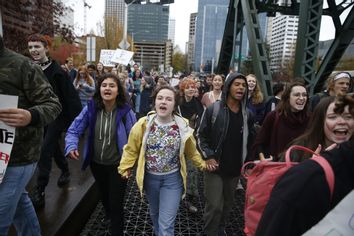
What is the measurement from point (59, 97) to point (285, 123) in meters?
2.62

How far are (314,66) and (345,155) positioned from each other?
6.12 meters

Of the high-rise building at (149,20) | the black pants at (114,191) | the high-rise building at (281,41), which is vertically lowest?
the black pants at (114,191)

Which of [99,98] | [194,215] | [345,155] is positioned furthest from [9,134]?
[194,215]

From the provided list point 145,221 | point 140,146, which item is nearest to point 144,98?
point 145,221

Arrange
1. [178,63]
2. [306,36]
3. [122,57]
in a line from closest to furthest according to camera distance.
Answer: [306,36], [122,57], [178,63]

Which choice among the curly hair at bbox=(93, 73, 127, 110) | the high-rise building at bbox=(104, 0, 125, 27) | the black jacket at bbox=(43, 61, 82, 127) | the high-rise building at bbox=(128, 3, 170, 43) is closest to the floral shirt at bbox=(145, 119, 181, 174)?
the curly hair at bbox=(93, 73, 127, 110)

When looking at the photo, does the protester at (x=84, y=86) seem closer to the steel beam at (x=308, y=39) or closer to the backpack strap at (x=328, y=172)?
the steel beam at (x=308, y=39)

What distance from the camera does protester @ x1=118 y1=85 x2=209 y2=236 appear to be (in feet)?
10.4

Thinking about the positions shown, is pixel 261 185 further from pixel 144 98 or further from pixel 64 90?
pixel 144 98

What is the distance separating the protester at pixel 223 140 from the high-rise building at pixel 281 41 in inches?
1690

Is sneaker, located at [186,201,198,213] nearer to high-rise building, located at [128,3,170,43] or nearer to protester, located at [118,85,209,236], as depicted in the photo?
protester, located at [118,85,209,236]

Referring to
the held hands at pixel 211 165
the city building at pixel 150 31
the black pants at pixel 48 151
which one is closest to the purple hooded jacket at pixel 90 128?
the black pants at pixel 48 151

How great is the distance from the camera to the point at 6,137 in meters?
2.15

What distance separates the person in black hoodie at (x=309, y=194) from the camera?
1.09 m
